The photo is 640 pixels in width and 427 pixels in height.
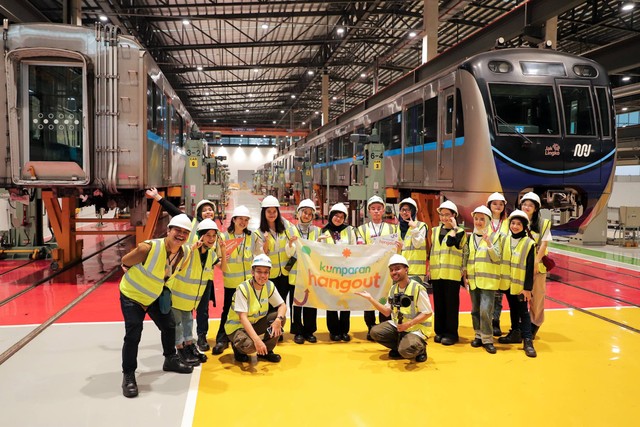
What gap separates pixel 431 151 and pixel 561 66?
2.49 m

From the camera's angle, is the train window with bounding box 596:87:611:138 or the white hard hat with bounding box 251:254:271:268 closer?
the white hard hat with bounding box 251:254:271:268

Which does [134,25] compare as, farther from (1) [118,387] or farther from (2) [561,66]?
(1) [118,387]

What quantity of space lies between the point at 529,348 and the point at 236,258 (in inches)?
119

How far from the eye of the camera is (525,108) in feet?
26.0

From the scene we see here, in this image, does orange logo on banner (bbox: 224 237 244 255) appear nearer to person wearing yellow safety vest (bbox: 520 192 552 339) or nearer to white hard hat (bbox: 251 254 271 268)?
white hard hat (bbox: 251 254 271 268)

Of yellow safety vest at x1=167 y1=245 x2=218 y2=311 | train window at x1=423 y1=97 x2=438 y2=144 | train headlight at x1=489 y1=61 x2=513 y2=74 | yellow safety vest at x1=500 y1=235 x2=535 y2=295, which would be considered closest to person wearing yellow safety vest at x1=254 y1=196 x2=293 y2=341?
yellow safety vest at x1=167 y1=245 x2=218 y2=311

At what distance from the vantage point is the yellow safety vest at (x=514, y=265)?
199 inches

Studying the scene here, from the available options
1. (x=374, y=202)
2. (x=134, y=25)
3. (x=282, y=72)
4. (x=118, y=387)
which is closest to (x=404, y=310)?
(x=374, y=202)

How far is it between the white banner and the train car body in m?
3.68

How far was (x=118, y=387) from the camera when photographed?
412 cm

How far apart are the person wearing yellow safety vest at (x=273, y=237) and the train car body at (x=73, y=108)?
3.34 metres

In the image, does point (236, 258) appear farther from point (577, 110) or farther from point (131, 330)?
point (577, 110)

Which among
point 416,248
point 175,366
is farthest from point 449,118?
point 175,366

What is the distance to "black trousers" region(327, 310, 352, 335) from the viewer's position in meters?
5.42
